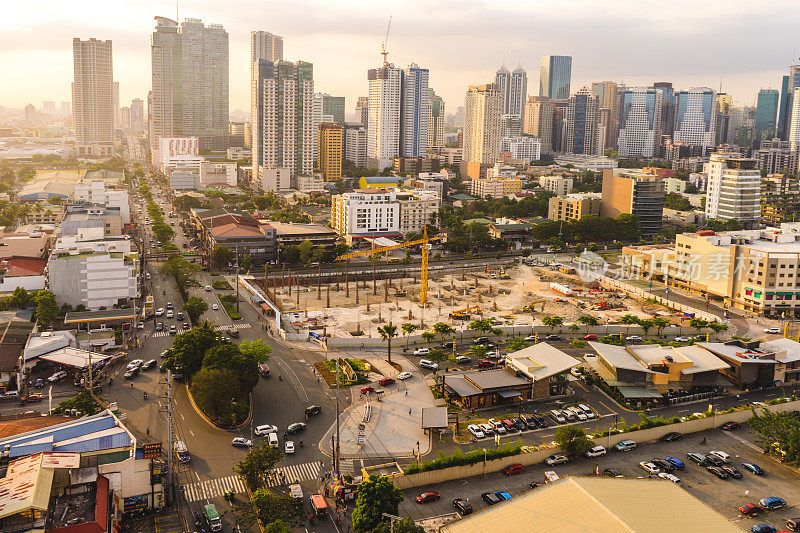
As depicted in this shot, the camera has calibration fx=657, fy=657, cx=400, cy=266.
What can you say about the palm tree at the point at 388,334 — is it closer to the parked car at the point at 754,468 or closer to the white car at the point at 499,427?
the white car at the point at 499,427

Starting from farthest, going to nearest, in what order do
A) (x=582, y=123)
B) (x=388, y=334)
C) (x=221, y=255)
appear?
(x=582, y=123), (x=221, y=255), (x=388, y=334)

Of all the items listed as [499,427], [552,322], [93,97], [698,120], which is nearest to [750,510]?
[499,427]

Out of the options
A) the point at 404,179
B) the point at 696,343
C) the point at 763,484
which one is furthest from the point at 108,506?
the point at 404,179

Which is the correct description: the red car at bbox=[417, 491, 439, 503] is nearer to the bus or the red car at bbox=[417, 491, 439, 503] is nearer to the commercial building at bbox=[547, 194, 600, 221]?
the bus

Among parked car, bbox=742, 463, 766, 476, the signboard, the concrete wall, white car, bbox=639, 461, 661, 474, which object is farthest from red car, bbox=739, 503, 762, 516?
the signboard

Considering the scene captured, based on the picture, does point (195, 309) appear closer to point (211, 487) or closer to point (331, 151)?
point (211, 487)

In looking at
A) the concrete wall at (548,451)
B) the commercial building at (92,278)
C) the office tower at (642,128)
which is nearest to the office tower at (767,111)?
the office tower at (642,128)
